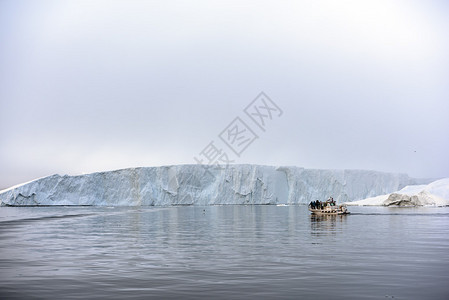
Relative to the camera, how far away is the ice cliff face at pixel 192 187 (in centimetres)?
10012

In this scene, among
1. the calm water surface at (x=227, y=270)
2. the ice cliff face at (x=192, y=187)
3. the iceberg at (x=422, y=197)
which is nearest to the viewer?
the calm water surface at (x=227, y=270)

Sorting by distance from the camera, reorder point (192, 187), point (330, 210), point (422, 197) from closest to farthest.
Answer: point (330, 210) → point (422, 197) → point (192, 187)

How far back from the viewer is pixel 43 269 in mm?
11930

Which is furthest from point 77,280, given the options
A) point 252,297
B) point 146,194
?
point 146,194

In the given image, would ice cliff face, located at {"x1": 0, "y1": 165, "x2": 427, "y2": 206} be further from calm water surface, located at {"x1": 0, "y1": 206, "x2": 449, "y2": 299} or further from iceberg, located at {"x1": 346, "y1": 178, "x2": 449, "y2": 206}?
calm water surface, located at {"x1": 0, "y1": 206, "x2": 449, "y2": 299}

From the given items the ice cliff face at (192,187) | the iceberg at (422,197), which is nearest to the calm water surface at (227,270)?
the iceberg at (422,197)

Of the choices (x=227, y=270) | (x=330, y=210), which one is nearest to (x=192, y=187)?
(x=330, y=210)

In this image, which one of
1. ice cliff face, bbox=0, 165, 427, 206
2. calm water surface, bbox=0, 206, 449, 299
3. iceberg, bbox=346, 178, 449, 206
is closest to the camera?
calm water surface, bbox=0, 206, 449, 299

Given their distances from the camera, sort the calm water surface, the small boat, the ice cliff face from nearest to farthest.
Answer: the calm water surface, the small boat, the ice cliff face

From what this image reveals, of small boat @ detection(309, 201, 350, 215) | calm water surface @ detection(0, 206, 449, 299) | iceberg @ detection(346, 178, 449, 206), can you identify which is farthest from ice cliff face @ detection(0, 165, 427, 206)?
→ calm water surface @ detection(0, 206, 449, 299)

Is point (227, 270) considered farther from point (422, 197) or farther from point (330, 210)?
point (422, 197)

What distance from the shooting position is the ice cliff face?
100m

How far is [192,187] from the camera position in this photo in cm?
10550

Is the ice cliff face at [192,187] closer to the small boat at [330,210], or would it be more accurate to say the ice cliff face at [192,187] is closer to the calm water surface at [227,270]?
the small boat at [330,210]
